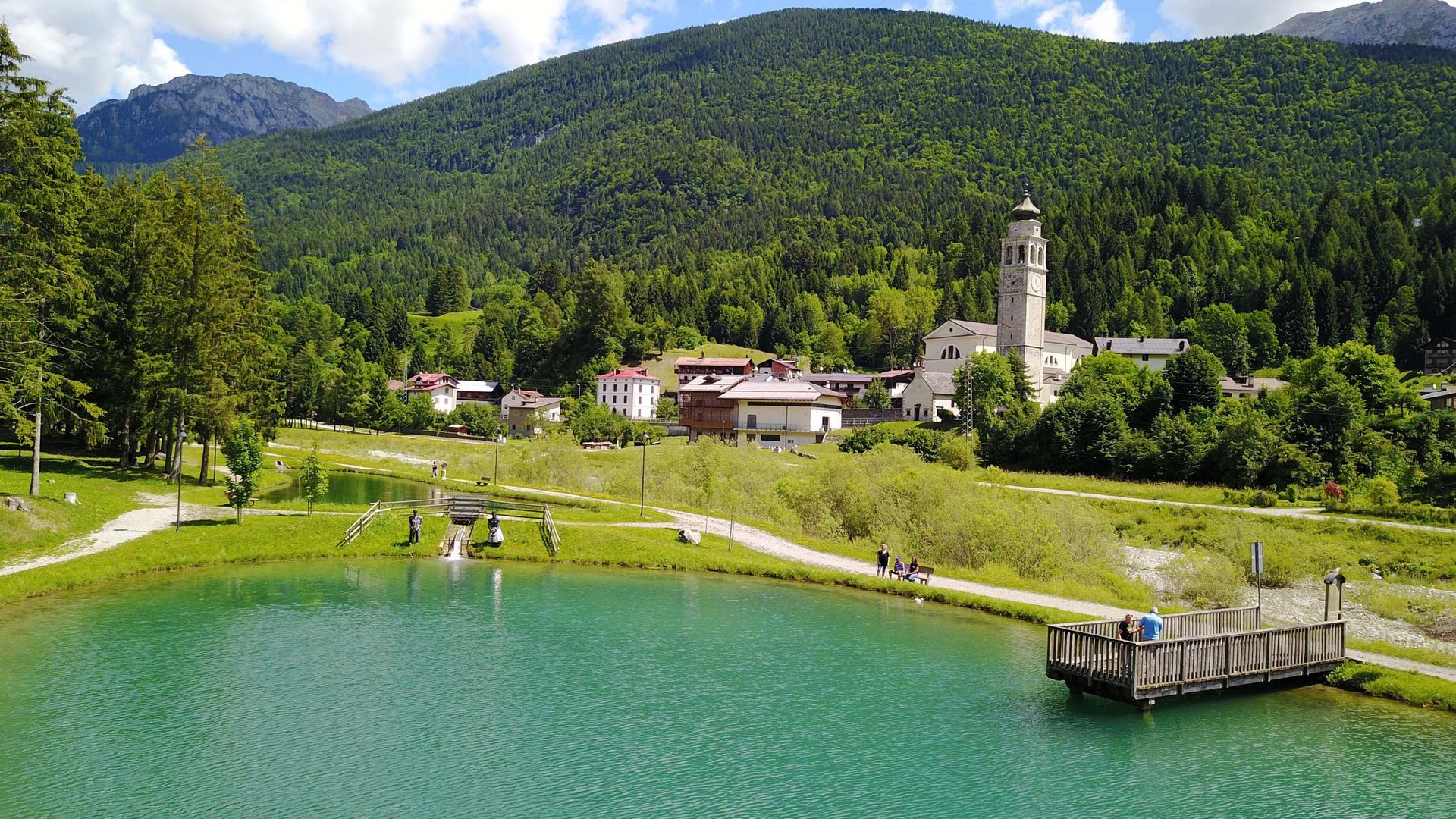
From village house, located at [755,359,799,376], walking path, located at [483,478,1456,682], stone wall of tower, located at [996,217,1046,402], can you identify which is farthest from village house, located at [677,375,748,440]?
walking path, located at [483,478,1456,682]

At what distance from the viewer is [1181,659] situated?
858 inches

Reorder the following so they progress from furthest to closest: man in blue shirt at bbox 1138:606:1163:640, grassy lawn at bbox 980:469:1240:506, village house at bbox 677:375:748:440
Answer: village house at bbox 677:375:748:440 → grassy lawn at bbox 980:469:1240:506 → man in blue shirt at bbox 1138:606:1163:640

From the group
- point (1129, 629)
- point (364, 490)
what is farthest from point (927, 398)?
point (1129, 629)

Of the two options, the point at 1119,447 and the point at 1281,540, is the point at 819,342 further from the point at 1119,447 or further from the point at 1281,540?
the point at 1281,540

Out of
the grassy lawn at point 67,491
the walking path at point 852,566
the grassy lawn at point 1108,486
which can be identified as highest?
the grassy lawn at point 1108,486

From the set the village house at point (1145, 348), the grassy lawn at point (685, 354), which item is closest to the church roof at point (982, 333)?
the village house at point (1145, 348)

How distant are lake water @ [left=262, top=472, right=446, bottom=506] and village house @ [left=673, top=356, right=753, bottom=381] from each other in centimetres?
6604

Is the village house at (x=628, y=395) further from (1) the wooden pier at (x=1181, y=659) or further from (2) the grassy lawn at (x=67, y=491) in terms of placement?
(1) the wooden pier at (x=1181, y=659)

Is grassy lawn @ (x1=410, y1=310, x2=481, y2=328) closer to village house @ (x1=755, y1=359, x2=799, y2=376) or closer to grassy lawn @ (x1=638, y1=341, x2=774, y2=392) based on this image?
grassy lawn @ (x1=638, y1=341, x2=774, y2=392)

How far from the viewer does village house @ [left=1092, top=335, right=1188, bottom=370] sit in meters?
123

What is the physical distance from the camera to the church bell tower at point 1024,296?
370 ft

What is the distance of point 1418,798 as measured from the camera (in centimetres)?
1758

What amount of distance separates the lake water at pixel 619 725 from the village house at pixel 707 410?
6766 centimetres

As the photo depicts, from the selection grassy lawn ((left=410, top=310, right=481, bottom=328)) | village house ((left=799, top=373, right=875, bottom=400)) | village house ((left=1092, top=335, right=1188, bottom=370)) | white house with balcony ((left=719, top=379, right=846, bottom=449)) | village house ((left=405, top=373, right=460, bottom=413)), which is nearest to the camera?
white house with balcony ((left=719, top=379, right=846, bottom=449))
